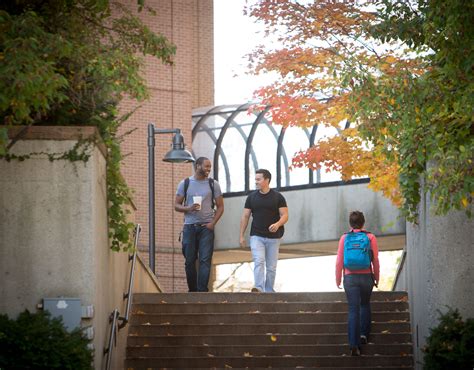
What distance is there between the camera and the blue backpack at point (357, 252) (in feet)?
40.5

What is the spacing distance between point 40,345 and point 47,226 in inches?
50.2

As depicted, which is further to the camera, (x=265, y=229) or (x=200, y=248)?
(x=200, y=248)

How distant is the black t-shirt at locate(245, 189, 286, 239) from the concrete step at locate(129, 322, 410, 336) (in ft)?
5.69

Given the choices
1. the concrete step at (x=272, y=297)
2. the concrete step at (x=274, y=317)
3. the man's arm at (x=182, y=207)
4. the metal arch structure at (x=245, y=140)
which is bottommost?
the concrete step at (x=274, y=317)

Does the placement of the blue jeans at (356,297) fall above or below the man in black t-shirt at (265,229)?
below

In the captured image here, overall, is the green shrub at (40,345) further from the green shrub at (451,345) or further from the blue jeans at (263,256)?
the blue jeans at (263,256)

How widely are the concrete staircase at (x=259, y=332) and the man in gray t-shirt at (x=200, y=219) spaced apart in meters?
0.70

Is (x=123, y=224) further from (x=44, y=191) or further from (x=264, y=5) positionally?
(x=264, y=5)

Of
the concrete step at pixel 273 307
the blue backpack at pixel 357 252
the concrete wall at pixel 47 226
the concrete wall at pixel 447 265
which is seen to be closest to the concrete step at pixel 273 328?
the concrete step at pixel 273 307

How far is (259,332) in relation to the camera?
527 inches

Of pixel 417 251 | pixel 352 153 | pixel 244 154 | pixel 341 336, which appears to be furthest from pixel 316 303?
pixel 244 154

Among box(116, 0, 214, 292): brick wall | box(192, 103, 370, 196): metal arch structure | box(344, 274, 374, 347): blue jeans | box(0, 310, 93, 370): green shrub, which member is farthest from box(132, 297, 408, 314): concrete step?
box(116, 0, 214, 292): brick wall

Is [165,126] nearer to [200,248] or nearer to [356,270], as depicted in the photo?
[200,248]

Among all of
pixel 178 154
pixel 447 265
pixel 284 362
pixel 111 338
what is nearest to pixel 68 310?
pixel 111 338
